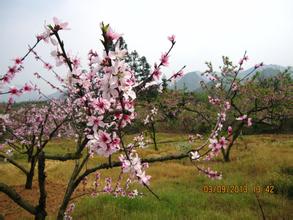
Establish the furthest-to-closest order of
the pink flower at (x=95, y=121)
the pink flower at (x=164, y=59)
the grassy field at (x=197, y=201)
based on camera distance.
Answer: the grassy field at (x=197, y=201)
the pink flower at (x=164, y=59)
the pink flower at (x=95, y=121)

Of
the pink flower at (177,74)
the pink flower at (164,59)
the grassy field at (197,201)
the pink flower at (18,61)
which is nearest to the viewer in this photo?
the pink flower at (164,59)

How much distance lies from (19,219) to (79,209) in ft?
4.12

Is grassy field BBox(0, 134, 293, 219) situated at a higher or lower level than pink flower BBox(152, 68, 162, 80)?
lower

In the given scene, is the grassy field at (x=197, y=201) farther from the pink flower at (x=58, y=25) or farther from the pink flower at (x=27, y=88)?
the pink flower at (x=58, y=25)

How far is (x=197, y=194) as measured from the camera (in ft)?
26.0

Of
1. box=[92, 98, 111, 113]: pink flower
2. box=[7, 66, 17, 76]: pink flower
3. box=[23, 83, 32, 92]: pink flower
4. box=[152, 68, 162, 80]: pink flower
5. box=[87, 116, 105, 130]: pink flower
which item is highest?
box=[7, 66, 17, 76]: pink flower

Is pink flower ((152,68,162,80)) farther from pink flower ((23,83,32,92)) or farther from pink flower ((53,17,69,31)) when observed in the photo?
pink flower ((23,83,32,92))

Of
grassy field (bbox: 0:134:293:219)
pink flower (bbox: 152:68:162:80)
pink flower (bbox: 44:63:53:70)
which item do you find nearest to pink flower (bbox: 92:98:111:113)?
pink flower (bbox: 152:68:162:80)

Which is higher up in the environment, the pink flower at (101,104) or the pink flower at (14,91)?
the pink flower at (14,91)

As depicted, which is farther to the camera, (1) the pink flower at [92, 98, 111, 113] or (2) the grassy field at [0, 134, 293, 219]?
(2) the grassy field at [0, 134, 293, 219]
